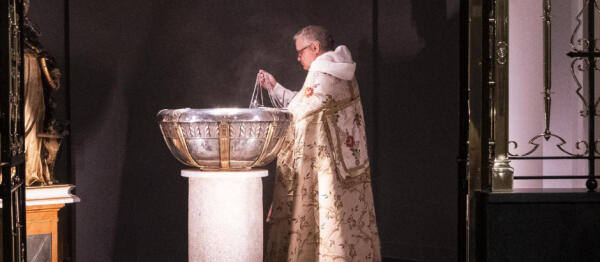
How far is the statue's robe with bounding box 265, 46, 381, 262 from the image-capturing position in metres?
4.98

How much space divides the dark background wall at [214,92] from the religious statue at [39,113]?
1.68 feet

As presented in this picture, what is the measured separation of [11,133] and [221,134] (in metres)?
1.56

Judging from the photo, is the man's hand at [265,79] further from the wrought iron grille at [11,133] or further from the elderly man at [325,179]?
the wrought iron grille at [11,133]

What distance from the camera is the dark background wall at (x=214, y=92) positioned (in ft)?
16.0

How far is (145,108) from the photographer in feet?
17.1

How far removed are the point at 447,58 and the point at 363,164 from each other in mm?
1142

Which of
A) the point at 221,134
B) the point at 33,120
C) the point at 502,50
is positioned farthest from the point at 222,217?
the point at 502,50

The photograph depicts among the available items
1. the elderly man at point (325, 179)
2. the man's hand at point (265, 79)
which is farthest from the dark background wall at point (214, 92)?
the elderly man at point (325, 179)

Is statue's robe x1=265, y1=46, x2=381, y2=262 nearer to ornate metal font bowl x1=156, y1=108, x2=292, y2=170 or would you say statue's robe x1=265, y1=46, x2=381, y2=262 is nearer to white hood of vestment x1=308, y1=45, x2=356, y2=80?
white hood of vestment x1=308, y1=45, x2=356, y2=80

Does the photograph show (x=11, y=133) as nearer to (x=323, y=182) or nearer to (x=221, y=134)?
(x=221, y=134)

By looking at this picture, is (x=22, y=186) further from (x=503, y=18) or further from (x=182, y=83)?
(x=182, y=83)

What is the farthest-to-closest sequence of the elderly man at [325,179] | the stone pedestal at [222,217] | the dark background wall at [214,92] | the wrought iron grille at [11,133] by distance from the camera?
the elderly man at [325,179] < the dark background wall at [214,92] < the stone pedestal at [222,217] < the wrought iron grille at [11,133]

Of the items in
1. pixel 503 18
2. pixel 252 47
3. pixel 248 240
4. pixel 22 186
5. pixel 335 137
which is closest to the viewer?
pixel 22 186

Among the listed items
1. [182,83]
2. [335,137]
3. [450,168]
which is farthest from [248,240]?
[450,168]
